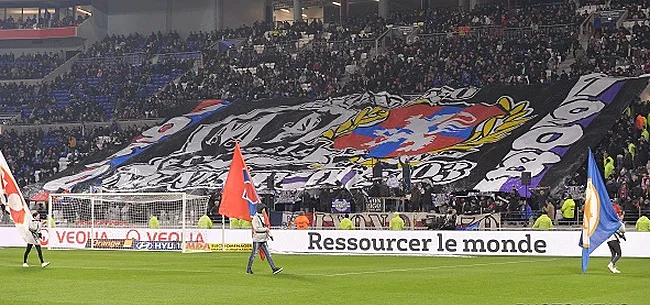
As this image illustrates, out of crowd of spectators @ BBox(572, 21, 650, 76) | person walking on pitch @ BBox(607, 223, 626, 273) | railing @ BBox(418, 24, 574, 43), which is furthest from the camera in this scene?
railing @ BBox(418, 24, 574, 43)

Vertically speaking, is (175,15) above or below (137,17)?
above


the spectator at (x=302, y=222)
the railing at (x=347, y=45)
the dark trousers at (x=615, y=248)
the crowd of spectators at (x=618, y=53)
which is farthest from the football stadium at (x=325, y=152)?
the spectator at (x=302, y=222)

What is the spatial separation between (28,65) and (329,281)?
6238 cm

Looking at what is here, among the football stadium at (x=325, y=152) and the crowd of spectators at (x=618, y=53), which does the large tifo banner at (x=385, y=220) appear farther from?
the crowd of spectators at (x=618, y=53)

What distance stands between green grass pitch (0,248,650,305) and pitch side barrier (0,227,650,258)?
1.83 meters

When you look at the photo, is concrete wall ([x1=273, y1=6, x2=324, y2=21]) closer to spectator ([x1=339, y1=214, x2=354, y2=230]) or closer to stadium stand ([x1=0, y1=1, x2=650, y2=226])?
stadium stand ([x1=0, y1=1, x2=650, y2=226])

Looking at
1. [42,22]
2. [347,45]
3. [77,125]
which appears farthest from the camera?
[42,22]

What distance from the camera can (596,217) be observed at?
25203 mm

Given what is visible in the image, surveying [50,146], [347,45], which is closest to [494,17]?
[347,45]

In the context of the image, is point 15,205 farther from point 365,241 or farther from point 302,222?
point 302,222

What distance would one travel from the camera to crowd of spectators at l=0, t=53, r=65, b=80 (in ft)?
258

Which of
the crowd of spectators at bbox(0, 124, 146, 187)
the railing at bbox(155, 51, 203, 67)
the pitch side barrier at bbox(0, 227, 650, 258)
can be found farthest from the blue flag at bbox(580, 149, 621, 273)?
the railing at bbox(155, 51, 203, 67)

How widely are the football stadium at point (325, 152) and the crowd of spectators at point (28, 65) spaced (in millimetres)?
210

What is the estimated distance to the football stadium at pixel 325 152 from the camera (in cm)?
2492
